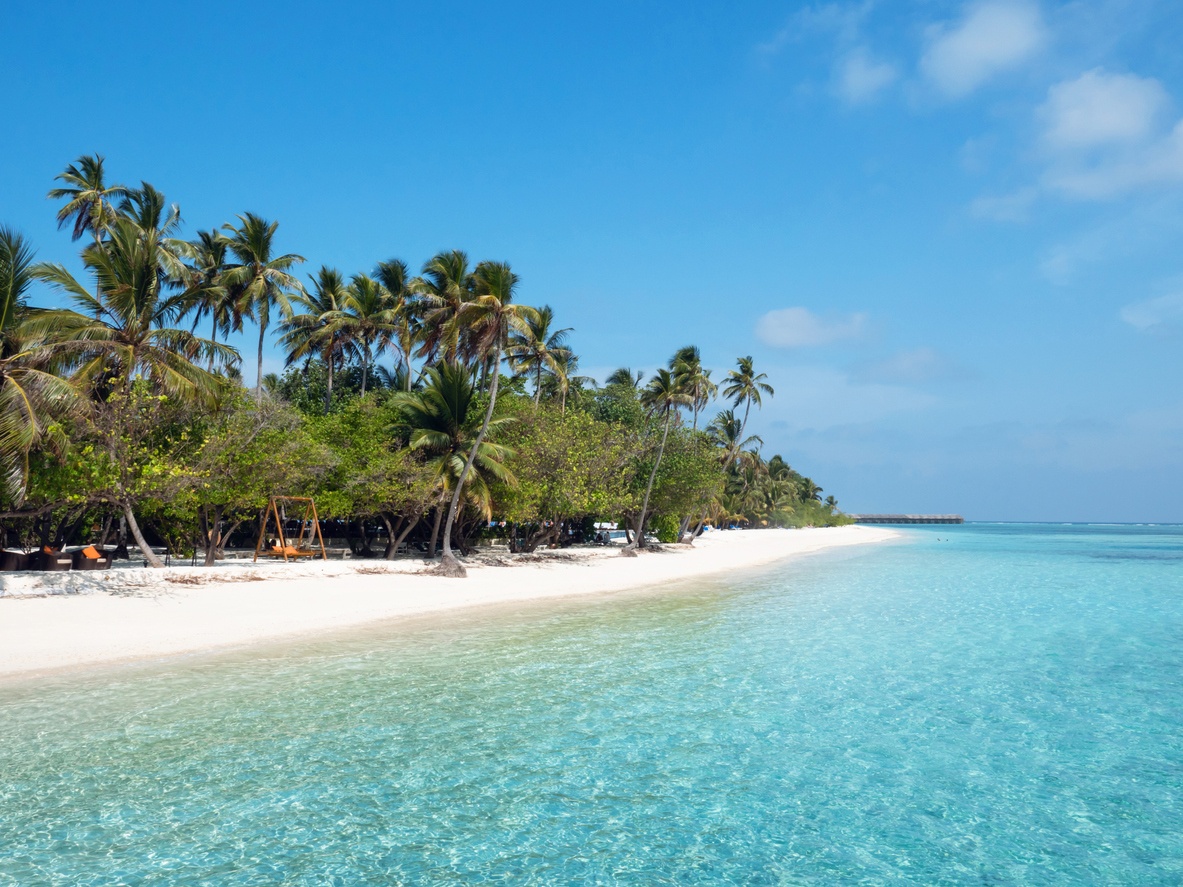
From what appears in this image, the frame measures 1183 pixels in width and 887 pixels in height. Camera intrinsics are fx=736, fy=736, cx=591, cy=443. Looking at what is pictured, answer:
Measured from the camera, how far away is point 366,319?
108 ft

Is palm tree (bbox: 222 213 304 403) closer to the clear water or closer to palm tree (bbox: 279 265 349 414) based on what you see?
palm tree (bbox: 279 265 349 414)

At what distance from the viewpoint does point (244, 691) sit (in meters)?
9.95

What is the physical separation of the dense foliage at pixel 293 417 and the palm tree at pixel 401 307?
111 millimetres

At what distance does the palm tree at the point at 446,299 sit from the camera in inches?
956

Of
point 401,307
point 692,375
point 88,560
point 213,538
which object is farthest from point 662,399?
point 88,560

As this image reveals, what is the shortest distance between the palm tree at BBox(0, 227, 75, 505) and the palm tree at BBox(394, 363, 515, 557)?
1183cm

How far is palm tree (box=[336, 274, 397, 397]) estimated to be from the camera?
3284 centimetres

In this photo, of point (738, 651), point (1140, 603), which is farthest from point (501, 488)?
point (1140, 603)

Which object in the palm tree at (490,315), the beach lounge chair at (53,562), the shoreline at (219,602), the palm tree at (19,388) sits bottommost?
the shoreline at (219,602)

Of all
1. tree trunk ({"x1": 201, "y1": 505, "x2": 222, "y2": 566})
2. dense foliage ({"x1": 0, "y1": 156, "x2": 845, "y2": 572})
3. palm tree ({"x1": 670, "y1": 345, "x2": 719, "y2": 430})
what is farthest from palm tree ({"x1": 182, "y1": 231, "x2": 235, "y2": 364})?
palm tree ({"x1": 670, "y1": 345, "x2": 719, "y2": 430})

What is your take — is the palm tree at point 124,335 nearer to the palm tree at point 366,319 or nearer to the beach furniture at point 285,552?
the beach furniture at point 285,552

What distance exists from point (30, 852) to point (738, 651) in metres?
10.3

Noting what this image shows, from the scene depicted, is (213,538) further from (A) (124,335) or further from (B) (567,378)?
(B) (567,378)

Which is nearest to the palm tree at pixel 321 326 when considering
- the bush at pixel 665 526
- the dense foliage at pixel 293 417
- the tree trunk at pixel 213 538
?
the dense foliage at pixel 293 417
